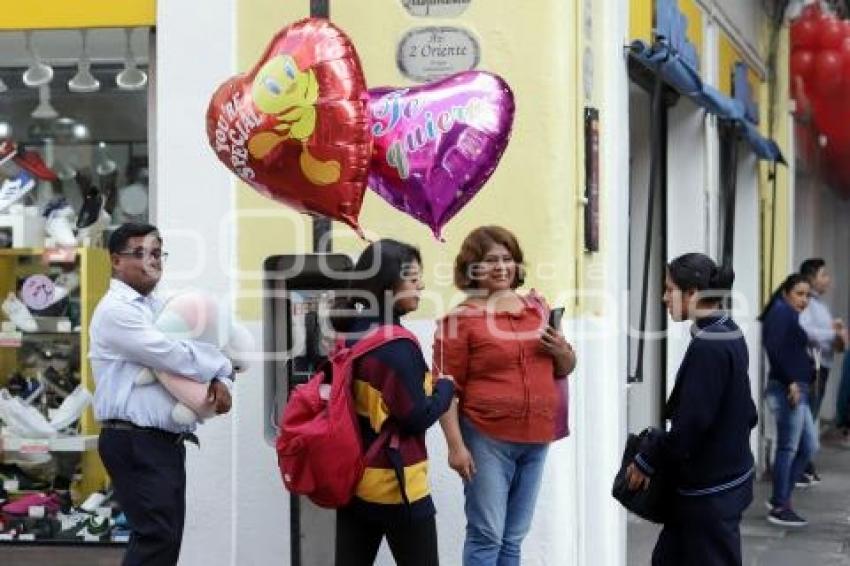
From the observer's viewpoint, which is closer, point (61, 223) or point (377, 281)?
point (377, 281)

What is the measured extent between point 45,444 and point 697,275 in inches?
160

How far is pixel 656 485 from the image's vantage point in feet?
16.7

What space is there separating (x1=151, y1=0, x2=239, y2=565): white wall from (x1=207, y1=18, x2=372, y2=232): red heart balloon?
1400 mm

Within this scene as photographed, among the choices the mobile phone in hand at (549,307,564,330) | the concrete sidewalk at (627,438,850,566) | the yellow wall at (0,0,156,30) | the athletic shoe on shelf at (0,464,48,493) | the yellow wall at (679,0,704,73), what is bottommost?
the concrete sidewalk at (627,438,850,566)

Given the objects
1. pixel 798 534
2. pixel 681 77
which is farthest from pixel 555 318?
pixel 798 534

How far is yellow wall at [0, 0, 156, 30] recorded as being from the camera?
22.1 ft

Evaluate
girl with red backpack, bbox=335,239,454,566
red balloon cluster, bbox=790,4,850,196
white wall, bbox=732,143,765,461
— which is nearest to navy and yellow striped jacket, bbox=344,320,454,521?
girl with red backpack, bbox=335,239,454,566

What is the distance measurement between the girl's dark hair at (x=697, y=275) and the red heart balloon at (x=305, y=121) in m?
1.28

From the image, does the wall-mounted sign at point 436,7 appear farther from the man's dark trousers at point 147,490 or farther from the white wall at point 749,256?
the white wall at point 749,256

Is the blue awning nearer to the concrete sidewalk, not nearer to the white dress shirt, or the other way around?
the concrete sidewalk

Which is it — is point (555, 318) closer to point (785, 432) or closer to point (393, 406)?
point (393, 406)

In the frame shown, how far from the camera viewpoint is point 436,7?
6.27 m

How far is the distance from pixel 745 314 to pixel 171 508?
7.13m

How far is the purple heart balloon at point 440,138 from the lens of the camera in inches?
200
